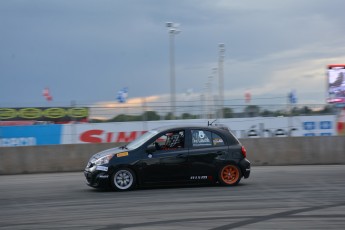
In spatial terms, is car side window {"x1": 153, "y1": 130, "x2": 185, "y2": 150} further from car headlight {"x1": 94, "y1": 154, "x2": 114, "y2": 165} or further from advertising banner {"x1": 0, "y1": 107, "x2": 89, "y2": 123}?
advertising banner {"x1": 0, "y1": 107, "x2": 89, "y2": 123}

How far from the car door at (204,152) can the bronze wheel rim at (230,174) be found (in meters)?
0.25

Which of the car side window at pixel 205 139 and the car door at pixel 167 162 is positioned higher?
the car side window at pixel 205 139

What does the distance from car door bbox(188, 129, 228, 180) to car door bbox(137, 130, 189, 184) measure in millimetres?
189

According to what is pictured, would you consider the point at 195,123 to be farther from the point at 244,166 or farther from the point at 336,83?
the point at 336,83

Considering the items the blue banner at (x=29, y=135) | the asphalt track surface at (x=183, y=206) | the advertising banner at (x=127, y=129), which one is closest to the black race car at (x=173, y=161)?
the asphalt track surface at (x=183, y=206)

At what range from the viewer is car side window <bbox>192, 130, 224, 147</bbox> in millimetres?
11648

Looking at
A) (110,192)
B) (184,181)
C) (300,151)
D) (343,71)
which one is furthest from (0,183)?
(343,71)

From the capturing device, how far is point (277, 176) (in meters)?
13.9

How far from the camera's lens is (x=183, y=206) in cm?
897

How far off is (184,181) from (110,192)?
1.69 m

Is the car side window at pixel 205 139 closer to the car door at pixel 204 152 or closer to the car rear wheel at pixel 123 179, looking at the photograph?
the car door at pixel 204 152

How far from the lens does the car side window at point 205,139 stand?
38.2 ft

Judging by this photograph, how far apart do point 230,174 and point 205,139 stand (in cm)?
102

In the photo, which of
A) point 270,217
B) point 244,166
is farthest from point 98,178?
point 270,217
